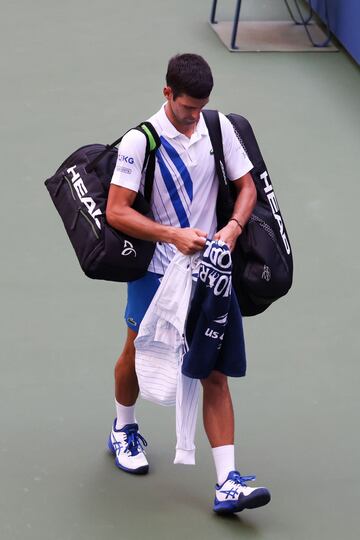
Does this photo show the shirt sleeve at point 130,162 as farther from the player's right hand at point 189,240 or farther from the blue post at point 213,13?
the blue post at point 213,13

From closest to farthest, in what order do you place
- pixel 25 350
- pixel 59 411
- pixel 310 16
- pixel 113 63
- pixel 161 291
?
pixel 161 291 → pixel 59 411 → pixel 25 350 → pixel 113 63 → pixel 310 16

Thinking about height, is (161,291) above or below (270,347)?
above

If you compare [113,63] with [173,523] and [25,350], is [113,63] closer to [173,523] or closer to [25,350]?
[25,350]

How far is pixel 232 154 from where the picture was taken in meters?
5.46

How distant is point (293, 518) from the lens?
5.59 metres

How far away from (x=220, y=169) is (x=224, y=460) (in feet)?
4.13

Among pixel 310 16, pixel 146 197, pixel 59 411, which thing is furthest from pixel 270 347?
pixel 310 16

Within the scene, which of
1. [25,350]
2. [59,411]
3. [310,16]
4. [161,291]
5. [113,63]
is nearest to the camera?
[161,291]

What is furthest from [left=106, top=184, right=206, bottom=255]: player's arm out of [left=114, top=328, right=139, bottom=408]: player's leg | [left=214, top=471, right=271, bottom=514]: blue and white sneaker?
[left=214, top=471, right=271, bottom=514]: blue and white sneaker

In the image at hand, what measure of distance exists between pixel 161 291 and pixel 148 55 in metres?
6.35

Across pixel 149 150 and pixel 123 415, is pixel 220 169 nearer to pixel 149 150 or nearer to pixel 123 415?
pixel 149 150

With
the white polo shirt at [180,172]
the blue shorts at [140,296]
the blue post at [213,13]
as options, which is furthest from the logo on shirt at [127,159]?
the blue post at [213,13]

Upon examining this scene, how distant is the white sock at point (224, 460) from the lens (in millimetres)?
5551

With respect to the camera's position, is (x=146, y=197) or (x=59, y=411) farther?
(x=59, y=411)
